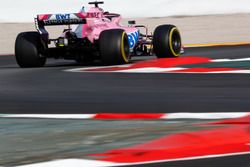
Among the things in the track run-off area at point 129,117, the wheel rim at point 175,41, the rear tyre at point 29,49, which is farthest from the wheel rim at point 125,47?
the rear tyre at point 29,49

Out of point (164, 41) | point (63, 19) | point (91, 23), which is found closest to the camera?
point (63, 19)

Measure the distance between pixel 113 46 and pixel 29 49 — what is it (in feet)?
5.83

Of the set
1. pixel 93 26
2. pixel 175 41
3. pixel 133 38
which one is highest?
pixel 93 26

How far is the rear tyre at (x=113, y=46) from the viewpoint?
43.2 ft

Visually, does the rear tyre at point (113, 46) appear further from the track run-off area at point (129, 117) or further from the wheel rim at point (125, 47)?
the track run-off area at point (129, 117)

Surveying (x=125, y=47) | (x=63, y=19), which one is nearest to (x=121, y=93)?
(x=125, y=47)

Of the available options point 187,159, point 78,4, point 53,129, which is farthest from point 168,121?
point 78,4

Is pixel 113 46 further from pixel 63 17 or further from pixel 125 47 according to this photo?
pixel 63 17

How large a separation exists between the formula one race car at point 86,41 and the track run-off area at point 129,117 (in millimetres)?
752

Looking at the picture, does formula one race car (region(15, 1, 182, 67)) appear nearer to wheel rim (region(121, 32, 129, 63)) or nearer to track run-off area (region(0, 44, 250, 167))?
wheel rim (region(121, 32, 129, 63))

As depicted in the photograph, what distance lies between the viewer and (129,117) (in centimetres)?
703

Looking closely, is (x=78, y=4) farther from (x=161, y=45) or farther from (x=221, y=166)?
(x=221, y=166)

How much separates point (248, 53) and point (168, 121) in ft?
31.1

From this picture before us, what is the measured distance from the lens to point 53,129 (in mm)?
6320
